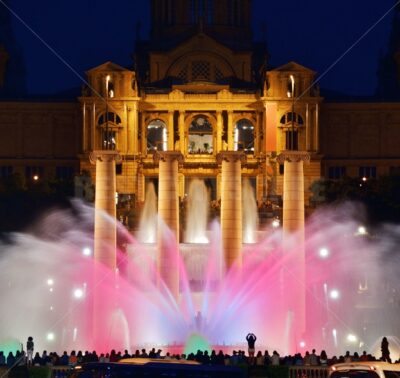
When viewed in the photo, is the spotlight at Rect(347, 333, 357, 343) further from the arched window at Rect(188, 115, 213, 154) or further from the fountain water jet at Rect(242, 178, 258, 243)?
the arched window at Rect(188, 115, 213, 154)

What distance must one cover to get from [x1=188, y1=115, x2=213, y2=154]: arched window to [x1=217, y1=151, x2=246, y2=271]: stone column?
43653mm

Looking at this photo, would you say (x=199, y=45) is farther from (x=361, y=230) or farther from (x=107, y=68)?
(x=361, y=230)

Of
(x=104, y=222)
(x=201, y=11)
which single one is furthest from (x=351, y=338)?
(x=201, y=11)

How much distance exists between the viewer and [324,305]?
94250 mm

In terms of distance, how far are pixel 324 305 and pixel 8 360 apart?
33.7 m

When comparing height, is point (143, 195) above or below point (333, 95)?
below

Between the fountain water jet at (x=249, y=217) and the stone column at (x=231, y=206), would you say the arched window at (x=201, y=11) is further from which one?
the stone column at (x=231, y=206)

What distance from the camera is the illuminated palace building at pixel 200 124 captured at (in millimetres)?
128500

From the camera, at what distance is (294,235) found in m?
86.2

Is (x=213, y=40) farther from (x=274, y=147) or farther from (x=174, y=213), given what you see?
(x=174, y=213)

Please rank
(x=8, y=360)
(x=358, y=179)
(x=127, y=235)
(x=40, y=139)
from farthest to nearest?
(x=40, y=139) → (x=358, y=179) → (x=127, y=235) → (x=8, y=360)

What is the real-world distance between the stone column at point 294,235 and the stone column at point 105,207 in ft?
30.1

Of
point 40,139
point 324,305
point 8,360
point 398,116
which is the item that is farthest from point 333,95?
point 8,360

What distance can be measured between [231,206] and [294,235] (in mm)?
4101
